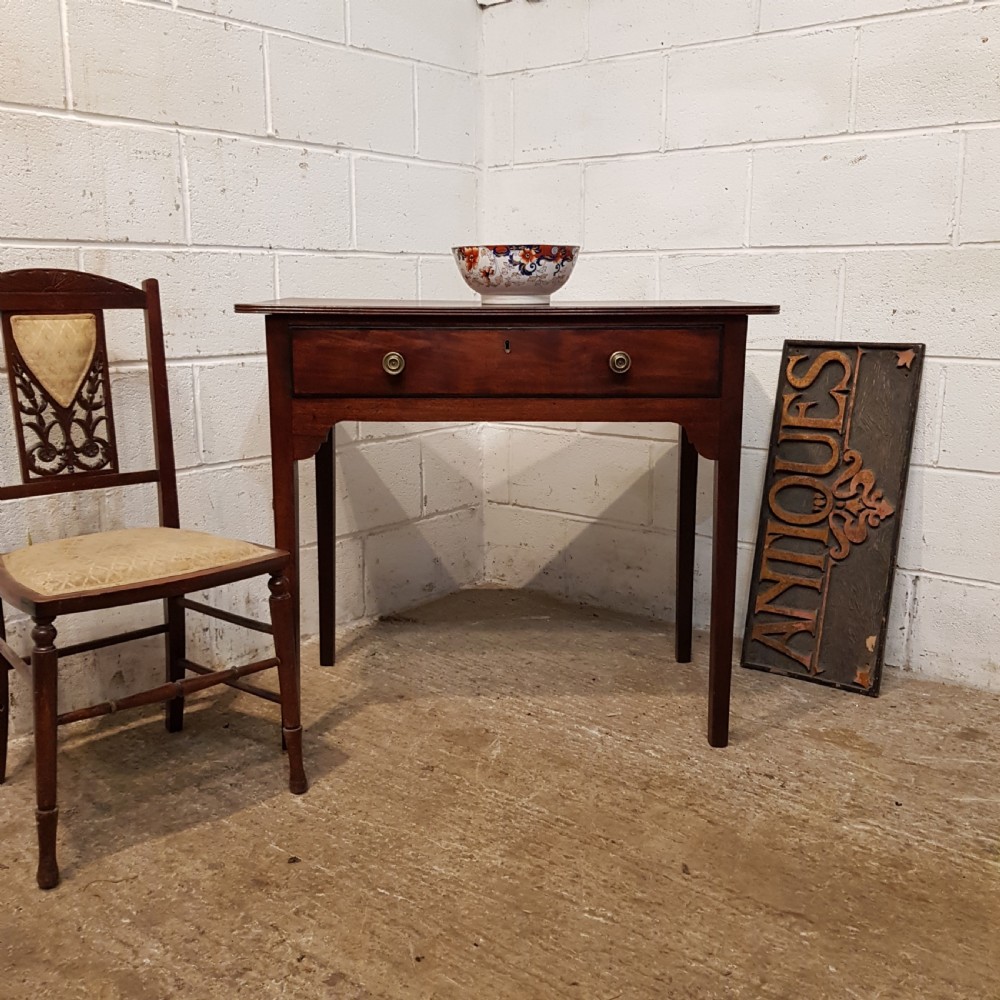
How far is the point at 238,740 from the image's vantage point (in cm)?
187

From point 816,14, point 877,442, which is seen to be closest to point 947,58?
point 816,14

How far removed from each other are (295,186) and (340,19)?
0.41 meters

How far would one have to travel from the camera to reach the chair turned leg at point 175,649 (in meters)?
1.87

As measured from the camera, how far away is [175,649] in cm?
188

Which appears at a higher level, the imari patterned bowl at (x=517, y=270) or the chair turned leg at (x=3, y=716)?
the imari patterned bowl at (x=517, y=270)

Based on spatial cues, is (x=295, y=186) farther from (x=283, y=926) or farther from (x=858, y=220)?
(x=283, y=926)

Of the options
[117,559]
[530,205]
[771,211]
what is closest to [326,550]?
[117,559]

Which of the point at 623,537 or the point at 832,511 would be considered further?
the point at 623,537

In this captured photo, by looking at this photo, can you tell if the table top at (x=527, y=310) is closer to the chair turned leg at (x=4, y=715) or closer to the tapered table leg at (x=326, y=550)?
the tapered table leg at (x=326, y=550)

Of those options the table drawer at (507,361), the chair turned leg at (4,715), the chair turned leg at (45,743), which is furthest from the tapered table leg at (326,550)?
the chair turned leg at (45,743)

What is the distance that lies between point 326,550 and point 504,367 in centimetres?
73

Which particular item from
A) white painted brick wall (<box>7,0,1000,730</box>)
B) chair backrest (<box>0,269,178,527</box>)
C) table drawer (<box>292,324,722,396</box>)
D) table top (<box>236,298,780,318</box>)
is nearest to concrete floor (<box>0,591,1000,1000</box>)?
white painted brick wall (<box>7,0,1000,730</box>)

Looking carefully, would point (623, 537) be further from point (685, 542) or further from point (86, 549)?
point (86, 549)

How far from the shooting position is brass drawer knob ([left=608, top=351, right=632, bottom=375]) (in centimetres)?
168
